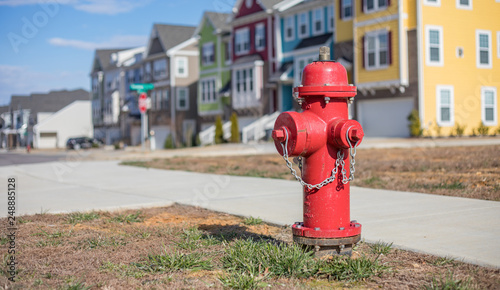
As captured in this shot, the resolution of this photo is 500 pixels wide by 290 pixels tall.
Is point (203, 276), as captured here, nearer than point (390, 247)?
Yes

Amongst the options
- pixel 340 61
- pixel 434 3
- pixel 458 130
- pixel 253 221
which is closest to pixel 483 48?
pixel 434 3

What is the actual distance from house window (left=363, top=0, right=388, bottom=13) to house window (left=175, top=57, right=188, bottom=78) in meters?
24.4

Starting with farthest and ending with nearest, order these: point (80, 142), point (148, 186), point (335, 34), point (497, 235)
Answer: point (80, 142) → point (335, 34) → point (148, 186) → point (497, 235)

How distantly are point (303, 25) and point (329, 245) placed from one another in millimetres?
31025

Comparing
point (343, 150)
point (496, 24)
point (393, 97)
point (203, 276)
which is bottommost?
point (203, 276)

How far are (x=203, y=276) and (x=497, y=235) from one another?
2.92 meters

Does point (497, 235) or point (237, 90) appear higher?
point (237, 90)

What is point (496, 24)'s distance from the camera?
91.2 ft

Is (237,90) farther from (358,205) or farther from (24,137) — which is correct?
(24,137)

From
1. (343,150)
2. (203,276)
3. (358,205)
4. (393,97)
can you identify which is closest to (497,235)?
(343,150)

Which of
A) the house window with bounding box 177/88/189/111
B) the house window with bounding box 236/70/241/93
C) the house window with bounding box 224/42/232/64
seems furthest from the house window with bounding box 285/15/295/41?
the house window with bounding box 177/88/189/111

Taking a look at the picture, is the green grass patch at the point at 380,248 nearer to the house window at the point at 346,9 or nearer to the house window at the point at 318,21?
the house window at the point at 346,9

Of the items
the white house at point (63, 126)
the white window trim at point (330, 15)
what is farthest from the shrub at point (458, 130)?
the white house at point (63, 126)

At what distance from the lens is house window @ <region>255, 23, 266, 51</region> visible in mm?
36875
